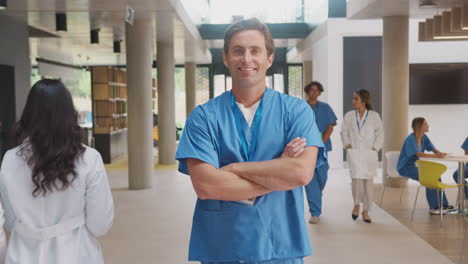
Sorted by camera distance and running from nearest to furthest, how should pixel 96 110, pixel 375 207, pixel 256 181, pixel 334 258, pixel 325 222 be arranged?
pixel 256 181 < pixel 334 258 < pixel 325 222 < pixel 375 207 < pixel 96 110

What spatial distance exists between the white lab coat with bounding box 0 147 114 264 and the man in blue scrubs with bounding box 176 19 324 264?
0.59 m

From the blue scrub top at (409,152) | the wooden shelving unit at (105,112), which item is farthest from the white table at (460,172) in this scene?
the wooden shelving unit at (105,112)

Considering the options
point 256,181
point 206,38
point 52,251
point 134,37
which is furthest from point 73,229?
point 206,38

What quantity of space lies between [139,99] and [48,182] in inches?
329

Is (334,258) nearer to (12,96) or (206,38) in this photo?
(12,96)

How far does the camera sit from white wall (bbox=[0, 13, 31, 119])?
10.5 m

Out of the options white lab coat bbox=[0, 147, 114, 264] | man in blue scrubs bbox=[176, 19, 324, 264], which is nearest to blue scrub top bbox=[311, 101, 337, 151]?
white lab coat bbox=[0, 147, 114, 264]

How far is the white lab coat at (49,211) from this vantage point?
2385 millimetres

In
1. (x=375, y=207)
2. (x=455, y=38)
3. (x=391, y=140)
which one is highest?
(x=455, y=38)

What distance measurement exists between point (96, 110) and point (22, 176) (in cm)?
1374

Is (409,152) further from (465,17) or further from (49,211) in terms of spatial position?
(49,211)

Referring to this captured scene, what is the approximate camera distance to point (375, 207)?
865cm

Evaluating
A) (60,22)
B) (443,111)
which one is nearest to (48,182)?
(60,22)

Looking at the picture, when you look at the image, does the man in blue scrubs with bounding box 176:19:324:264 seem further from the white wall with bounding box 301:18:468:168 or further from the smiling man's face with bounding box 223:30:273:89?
the white wall with bounding box 301:18:468:168
